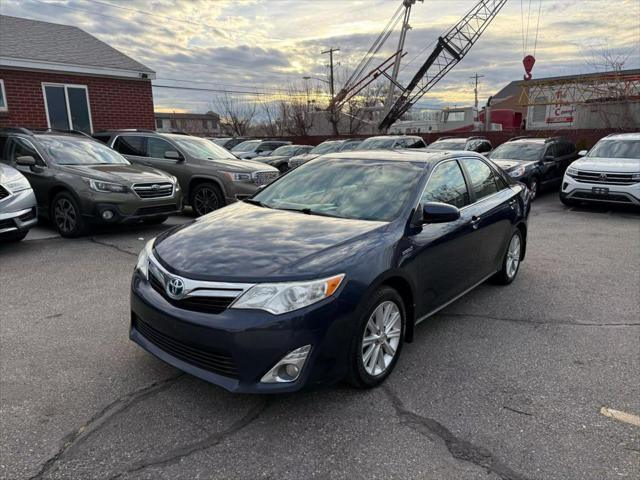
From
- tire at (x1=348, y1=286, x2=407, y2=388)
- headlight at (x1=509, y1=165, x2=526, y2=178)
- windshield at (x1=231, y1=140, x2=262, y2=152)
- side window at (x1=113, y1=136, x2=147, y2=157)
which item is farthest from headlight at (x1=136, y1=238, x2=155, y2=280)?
windshield at (x1=231, y1=140, x2=262, y2=152)

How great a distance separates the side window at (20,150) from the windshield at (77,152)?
7.0 inches

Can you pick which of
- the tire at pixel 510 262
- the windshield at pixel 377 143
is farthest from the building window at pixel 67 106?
the tire at pixel 510 262

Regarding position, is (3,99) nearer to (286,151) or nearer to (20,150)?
(20,150)

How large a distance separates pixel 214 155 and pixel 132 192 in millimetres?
2641

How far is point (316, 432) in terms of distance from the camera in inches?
105

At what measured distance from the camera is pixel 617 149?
36.1 feet

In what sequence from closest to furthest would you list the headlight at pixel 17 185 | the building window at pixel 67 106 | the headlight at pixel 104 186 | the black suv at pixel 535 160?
the headlight at pixel 17 185
the headlight at pixel 104 186
the black suv at pixel 535 160
the building window at pixel 67 106

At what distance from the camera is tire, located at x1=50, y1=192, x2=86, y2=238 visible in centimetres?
713

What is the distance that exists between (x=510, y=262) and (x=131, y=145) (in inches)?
316

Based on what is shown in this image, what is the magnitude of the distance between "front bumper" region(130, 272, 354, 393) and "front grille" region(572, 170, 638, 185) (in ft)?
31.2

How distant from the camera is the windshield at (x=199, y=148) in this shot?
9297 millimetres

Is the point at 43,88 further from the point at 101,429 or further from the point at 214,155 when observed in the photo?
the point at 101,429

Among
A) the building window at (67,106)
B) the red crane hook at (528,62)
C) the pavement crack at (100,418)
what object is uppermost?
the red crane hook at (528,62)

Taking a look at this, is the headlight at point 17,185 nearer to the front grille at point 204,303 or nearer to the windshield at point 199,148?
the windshield at point 199,148
